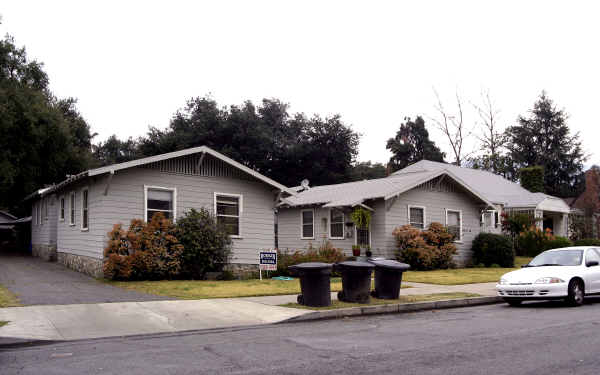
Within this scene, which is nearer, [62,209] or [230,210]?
[230,210]

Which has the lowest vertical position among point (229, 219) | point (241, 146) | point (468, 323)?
point (468, 323)

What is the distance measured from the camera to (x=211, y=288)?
15188 mm

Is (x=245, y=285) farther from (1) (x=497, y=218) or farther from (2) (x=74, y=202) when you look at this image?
(1) (x=497, y=218)

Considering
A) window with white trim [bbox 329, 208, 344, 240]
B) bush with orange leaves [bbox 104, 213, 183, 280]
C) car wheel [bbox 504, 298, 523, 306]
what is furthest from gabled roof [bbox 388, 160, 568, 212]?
car wheel [bbox 504, 298, 523, 306]

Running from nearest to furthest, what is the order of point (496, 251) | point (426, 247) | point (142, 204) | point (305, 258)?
point (142, 204) → point (305, 258) → point (426, 247) → point (496, 251)

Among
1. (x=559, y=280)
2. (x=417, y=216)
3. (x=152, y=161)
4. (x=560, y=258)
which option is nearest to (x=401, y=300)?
(x=559, y=280)

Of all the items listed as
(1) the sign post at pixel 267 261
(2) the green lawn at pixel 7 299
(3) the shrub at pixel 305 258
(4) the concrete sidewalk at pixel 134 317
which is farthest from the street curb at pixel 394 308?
(3) the shrub at pixel 305 258

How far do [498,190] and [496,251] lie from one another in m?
13.3

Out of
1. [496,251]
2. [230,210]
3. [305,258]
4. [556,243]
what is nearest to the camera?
[230,210]

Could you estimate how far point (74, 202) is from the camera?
66.9ft

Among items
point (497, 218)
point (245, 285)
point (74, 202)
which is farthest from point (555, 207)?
point (74, 202)

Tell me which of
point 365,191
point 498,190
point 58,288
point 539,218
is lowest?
point 58,288

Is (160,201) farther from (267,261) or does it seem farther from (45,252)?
(45,252)

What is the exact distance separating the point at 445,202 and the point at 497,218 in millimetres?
10513
